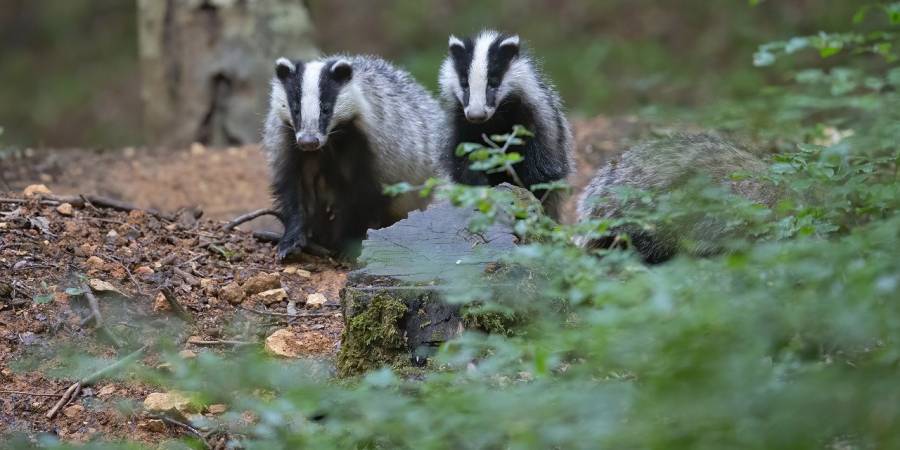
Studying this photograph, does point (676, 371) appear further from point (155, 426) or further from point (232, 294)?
point (232, 294)

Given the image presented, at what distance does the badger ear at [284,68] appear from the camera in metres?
6.30

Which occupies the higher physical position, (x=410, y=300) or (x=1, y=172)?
(x=410, y=300)

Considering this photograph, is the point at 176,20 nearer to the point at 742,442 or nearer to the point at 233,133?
the point at 233,133

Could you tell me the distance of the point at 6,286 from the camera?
4887mm

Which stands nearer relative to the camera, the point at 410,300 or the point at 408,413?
the point at 408,413

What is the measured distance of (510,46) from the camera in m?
6.20

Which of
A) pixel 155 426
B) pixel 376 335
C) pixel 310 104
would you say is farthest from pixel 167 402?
pixel 310 104

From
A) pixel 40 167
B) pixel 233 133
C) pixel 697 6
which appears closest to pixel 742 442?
pixel 40 167

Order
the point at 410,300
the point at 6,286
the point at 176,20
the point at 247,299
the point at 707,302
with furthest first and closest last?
the point at 176,20 → the point at 247,299 → the point at 6,286 → the point at 410,300 → the point at 707,302

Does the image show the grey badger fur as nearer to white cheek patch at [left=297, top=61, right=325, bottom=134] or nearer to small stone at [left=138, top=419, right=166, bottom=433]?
white cheek patch at [left=297, top=61, right=325, bottom=134]

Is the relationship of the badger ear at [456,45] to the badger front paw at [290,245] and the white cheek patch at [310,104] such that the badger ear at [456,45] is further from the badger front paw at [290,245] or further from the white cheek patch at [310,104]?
the badger front paw at [290,245]

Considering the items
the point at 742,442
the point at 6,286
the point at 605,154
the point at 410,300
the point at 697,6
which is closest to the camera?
the point at 742,442

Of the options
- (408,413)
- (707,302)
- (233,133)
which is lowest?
(233,133)

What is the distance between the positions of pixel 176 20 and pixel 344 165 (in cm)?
362
